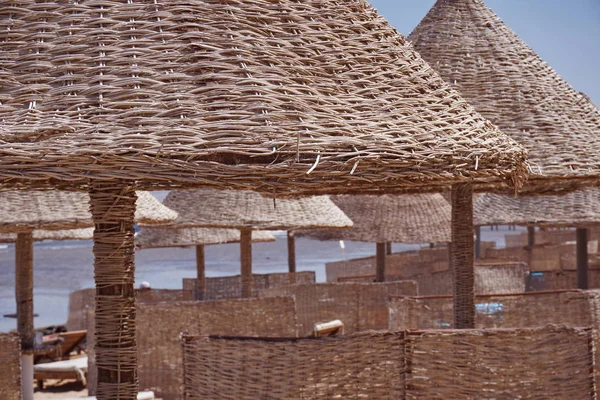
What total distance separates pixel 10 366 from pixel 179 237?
709cm

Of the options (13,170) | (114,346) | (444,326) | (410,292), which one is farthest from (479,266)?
(13,170)

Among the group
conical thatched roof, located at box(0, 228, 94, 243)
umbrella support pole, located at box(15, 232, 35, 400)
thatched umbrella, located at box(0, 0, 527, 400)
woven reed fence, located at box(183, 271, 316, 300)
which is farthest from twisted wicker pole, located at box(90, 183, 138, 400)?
woven reed fence, located at box(183, 271, 316, 300)

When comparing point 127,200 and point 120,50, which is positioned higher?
point 120,50

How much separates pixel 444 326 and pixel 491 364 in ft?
7.20

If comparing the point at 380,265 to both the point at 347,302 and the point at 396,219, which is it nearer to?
the point at 396,219

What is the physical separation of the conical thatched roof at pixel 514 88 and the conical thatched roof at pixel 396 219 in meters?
5.34

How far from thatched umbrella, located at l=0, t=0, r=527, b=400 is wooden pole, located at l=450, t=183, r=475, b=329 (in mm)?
2727

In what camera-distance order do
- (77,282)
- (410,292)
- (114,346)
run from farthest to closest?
(77,282) < (410,292) < (114,346)

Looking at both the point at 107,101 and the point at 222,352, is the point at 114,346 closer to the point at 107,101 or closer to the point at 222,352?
the point at 107,101

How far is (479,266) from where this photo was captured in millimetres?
11047

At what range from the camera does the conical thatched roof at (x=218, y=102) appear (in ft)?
6.59

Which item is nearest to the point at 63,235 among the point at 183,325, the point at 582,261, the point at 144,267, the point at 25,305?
the point at 25,305

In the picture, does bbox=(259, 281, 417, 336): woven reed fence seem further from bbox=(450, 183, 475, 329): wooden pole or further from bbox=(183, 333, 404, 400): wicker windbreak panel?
bbox=(183, 333, 404, 400): wicker windbreak panel

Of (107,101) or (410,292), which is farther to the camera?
(410,292)
